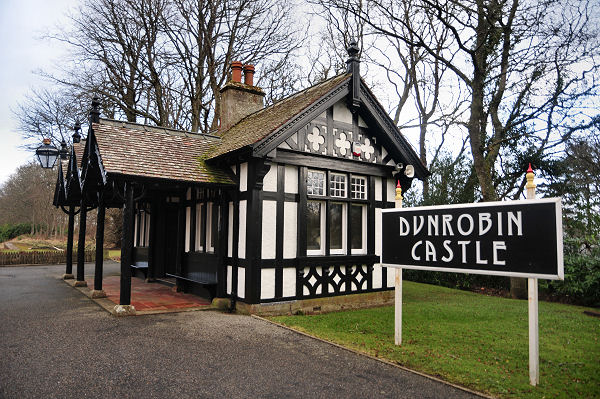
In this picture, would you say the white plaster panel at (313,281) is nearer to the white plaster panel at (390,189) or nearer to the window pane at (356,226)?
the window pane at (356,226)

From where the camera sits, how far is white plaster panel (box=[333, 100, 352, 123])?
10297mm

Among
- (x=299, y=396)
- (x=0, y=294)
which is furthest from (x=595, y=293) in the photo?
(x=0, y=294)

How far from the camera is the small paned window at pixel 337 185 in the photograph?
33.8ft

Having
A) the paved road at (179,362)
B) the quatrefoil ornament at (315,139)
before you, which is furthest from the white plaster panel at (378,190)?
the paved road at (179,362)

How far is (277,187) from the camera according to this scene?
9266 mm

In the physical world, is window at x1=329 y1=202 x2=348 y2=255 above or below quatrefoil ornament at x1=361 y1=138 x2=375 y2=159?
below

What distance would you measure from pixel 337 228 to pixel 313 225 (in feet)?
2.51

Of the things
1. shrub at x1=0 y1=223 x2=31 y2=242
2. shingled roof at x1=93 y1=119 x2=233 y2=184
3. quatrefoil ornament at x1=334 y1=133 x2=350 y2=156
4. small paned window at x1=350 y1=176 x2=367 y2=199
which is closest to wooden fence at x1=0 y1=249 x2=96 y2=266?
shingled roof at x1=93 y1=119 x2=233 y2=184

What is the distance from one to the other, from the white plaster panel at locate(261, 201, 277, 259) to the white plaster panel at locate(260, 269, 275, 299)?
329 millimetres

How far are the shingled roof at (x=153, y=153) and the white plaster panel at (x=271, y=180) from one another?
98cm

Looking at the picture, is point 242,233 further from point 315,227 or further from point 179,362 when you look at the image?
point 179,362

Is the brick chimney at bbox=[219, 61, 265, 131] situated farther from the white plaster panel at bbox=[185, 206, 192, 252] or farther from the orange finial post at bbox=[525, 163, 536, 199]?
the orange finial post at bbox=[525, 163, 536, 199]

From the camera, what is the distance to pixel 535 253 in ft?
16.4

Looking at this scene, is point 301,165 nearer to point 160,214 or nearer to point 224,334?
point 224,334
